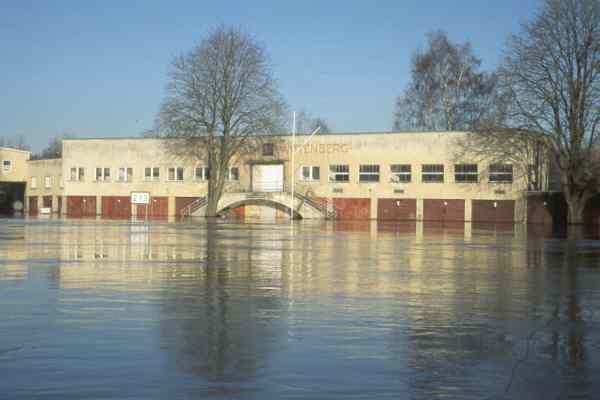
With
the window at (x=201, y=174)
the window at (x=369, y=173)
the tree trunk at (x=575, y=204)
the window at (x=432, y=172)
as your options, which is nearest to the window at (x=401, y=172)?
the window at (x=432, y=172)

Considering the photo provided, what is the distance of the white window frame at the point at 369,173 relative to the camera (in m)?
69.4

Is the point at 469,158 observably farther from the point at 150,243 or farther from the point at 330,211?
the point at 150,243

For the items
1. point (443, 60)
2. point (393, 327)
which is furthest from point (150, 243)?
point (443, 60)

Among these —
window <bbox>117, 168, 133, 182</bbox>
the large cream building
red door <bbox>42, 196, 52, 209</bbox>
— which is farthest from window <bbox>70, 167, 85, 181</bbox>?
red door <bbox>42, 196, 52, 209</bbox>

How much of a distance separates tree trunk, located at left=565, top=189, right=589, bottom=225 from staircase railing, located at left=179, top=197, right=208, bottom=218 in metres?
35.1

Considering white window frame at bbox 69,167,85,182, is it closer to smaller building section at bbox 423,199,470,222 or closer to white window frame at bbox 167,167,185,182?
white window frame at bbox 167,167,185,182

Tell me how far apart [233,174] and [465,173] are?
2427 centimetres

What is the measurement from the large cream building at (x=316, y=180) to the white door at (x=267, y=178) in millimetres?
103

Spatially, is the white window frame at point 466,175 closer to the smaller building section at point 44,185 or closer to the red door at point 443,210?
the red door at point 443,210

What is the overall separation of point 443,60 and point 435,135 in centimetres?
1116

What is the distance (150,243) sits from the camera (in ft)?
88.7

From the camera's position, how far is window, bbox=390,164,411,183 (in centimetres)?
6850

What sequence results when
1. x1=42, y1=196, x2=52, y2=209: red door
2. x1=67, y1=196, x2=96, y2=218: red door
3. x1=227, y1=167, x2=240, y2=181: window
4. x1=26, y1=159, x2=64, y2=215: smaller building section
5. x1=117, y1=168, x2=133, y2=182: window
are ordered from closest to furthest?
x1=227, y1=167, x2=240, y2=181: window
x1=117, y1=168, x2=133, y2=182: window
x1=67, y1=196, x2=96, y2=218: red door
x1=26, y1=159, x2=64, y2=215: smaller building section
x1=42, y1=196, x2=52, y2=209: red door

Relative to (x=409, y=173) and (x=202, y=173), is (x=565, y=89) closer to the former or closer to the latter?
(x=409, y=173)
